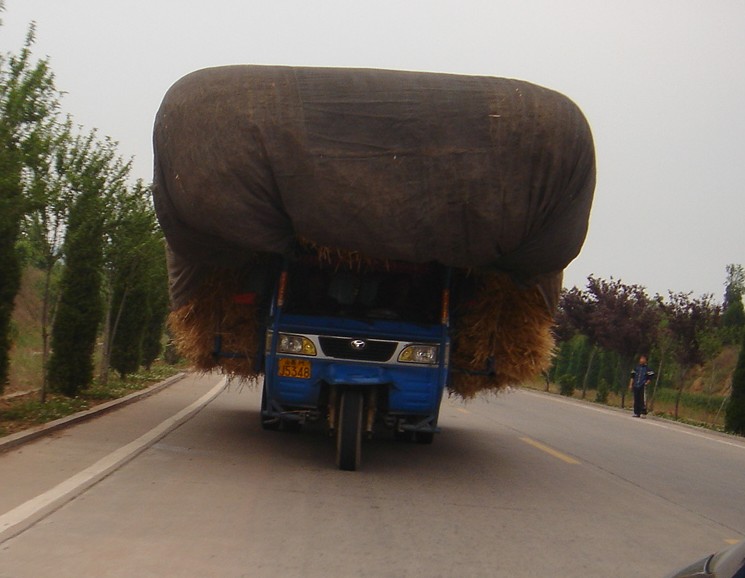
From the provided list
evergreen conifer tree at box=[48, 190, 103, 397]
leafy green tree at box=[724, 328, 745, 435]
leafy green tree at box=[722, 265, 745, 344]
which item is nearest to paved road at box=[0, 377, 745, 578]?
evergreen conifer tree at box=[48, 190, 103, 397]

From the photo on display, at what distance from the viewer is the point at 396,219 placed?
8719mm

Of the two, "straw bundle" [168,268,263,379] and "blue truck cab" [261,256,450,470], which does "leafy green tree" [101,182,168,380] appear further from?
"blue truck cab" [261,256,450,470]

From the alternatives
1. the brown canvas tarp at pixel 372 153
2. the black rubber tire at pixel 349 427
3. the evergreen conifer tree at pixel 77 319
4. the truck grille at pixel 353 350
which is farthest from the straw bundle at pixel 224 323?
the evergreen conifer tree at pixel 77 319

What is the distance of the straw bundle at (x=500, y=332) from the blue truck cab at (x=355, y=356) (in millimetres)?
612

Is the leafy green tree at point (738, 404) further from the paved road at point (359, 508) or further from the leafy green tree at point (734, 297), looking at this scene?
the leafy green tree at point (734, 297)

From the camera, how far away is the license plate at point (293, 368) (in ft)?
32.4

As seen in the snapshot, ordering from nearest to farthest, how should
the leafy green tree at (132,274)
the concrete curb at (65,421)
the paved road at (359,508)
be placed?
1. the paved road at (359,508)
2. the concrete curb at (65,421)
3. the leafy green tree at (132,274)

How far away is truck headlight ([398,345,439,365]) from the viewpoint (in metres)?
9.91

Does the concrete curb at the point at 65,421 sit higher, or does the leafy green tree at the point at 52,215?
the leafy green tree at the point at 52,215

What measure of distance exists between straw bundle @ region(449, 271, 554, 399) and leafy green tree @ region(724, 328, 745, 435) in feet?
52.0

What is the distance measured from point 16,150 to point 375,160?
4797 millimetres

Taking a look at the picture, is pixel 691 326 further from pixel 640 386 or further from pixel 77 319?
pixel 77 319

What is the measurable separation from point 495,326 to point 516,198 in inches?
89.4

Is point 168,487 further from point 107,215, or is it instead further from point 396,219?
point 107,215
